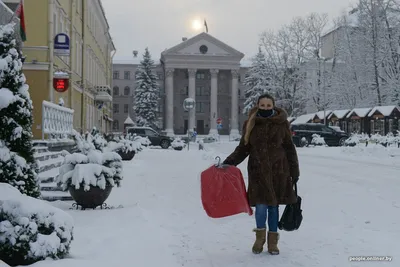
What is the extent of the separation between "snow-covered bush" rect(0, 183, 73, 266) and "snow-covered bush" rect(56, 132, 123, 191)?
3.42m

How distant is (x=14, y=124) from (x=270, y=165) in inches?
111

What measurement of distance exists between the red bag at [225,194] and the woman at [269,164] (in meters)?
0.12

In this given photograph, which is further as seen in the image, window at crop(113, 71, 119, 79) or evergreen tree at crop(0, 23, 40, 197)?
window at crop(113, 71, 119, 79)

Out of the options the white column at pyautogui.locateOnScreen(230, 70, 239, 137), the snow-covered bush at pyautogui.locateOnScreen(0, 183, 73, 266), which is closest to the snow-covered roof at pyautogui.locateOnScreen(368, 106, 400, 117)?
the snow-covered bush at pyautogui.locateOnScreen(0, 183, 73, 266)

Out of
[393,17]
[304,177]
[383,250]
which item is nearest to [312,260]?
[383,250]

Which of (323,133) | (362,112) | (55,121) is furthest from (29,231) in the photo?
(362,112)

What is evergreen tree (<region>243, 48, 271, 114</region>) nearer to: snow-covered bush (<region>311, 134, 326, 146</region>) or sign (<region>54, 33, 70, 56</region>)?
snow-covered bush (<region>311, 134, 326, 146</region>)

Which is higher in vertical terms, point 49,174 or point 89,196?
point 49,174

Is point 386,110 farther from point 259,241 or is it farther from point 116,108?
point 116,108

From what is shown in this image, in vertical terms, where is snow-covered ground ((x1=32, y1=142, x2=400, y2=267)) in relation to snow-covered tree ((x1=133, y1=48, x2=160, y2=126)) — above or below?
below

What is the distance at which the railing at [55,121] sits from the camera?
1470 centimetres

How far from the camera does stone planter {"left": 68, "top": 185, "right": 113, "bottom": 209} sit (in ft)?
28.2

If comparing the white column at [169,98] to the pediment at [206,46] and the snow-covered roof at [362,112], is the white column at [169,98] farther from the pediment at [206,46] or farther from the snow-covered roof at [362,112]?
the snow-covered roof at [362,112]

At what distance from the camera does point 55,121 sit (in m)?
16.1
